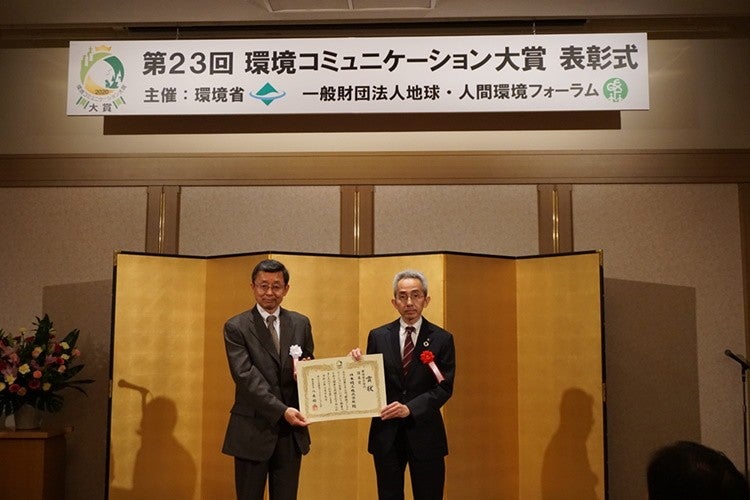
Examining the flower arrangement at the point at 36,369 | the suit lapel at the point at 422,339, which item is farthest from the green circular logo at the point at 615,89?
the flower arrangement at the point at 36,369

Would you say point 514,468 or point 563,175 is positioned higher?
point 563,175

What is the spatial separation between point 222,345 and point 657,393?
3019 mm

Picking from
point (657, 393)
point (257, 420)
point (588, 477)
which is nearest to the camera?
point (257, 420)

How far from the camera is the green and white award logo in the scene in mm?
5621

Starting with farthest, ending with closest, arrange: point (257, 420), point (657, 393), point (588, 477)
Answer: point (657, 393), point (588, 477), point (257, 420)

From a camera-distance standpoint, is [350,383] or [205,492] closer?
[350,383]

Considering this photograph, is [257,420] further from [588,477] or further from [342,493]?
[588,477]

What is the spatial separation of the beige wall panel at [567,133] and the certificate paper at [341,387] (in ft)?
8.42

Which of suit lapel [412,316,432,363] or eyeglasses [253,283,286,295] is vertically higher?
eyeglasses [253,283,286,295]

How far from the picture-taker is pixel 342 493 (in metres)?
4.95

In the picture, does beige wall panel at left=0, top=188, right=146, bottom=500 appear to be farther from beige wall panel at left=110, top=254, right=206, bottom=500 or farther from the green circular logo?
the green circular logo

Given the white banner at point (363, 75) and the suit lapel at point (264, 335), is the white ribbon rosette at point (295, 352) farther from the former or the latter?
the white banner at point (363, 75)

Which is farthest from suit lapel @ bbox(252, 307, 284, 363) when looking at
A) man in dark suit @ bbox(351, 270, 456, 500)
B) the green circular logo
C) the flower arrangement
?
the green circular logo

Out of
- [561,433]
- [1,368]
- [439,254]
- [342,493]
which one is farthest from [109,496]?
[561,433]
